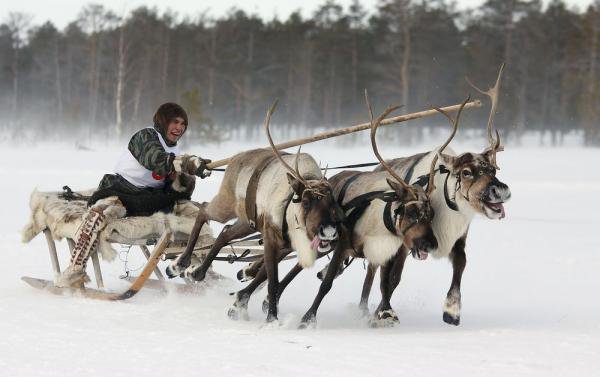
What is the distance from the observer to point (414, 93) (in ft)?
124

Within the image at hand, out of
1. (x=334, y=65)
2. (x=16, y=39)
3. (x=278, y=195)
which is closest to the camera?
(x=278, y=195)

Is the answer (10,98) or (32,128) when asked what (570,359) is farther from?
(10,98)

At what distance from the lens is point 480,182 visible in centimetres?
576

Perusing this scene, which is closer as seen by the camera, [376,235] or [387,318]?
[376,235]

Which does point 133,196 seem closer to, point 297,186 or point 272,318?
point 272,318

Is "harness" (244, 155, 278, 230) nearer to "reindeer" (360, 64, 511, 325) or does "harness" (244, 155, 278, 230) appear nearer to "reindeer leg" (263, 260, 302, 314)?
"reindeer leg" (263, 260, 302, 314)

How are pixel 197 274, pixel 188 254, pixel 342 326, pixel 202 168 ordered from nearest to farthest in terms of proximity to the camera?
1. pixel 342 326
2. pixel 202 168
3. pixel 197 274
4. pixel 188 254

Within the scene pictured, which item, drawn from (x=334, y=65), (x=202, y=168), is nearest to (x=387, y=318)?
(x=202, y=168)

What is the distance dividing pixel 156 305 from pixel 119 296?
309mm

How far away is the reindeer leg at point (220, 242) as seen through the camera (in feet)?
23.3

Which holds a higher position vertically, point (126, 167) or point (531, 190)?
point (126, 167)

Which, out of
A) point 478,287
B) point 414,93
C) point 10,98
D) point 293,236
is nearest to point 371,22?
point 414,93

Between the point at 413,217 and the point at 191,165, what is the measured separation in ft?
6.54

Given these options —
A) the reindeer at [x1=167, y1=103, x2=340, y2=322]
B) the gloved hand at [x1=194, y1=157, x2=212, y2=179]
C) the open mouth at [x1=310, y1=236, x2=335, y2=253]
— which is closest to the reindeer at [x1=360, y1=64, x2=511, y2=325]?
the open mouth at [x1=310, y1=236, x2=335, y2=253]
